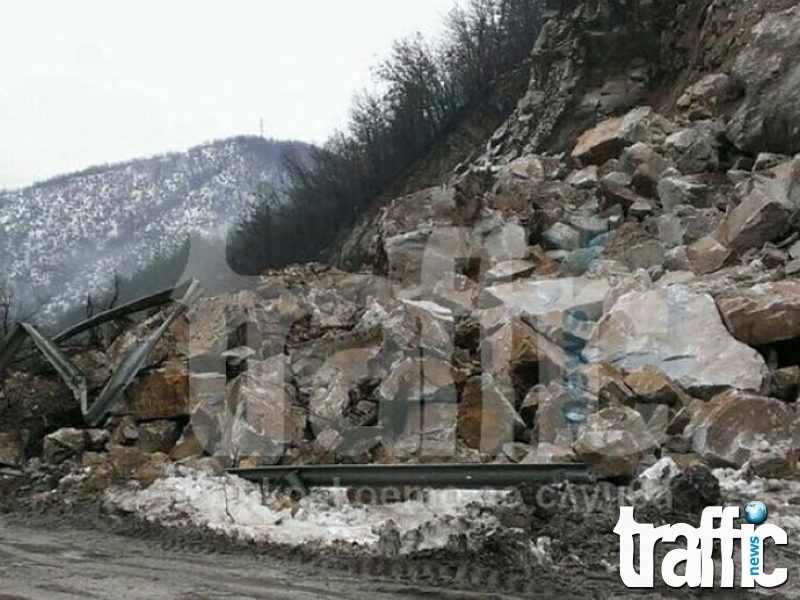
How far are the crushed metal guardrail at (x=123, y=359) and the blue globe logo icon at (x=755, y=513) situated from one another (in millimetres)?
5168

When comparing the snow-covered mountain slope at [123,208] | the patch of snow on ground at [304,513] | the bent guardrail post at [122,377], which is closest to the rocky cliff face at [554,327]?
the bent guardrail post at [122,377]

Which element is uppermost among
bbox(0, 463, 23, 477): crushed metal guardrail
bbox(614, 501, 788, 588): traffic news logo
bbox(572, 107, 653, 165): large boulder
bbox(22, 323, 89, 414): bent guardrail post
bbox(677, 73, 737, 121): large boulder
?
bbox(677, 73, 737, 121): large boulder

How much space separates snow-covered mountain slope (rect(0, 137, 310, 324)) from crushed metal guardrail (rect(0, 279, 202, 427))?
2292 inches

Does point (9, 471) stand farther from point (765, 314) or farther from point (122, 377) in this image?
point (765, 314)

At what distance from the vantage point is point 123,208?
3445 inches

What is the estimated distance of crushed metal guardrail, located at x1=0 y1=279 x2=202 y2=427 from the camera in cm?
781

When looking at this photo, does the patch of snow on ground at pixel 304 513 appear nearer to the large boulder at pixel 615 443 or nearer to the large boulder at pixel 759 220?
the large boulder at pixel 615 443

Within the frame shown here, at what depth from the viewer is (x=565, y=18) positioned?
68.0ft

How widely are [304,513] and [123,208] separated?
86.4 meters

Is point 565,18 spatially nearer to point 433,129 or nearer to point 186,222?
point 433,129

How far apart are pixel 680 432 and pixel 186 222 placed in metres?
76.8

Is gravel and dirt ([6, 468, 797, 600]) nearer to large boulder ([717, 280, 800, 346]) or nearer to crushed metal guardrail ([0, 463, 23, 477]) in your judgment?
crushed metal guardrail ([0, 463, 23, 477])

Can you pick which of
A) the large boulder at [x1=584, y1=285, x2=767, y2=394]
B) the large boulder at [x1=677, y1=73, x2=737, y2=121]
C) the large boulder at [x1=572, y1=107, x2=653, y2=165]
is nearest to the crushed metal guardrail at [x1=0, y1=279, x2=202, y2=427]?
the large boulder at [x1=584, y1=285, x2=767, y2=394]

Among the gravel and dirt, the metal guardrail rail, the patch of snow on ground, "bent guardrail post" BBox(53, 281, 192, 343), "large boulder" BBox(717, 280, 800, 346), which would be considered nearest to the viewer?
the gravel and dirt
